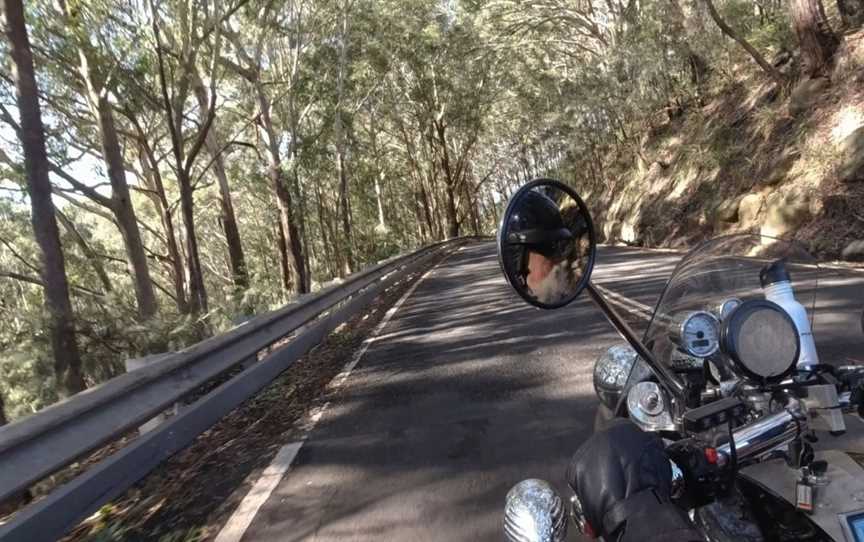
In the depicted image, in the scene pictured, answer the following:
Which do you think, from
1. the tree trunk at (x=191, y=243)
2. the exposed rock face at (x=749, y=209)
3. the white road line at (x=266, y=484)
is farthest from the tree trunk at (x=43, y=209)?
the exposed rock face at (x=749, y=209)

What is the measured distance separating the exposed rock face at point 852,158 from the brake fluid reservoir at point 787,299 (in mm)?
10465

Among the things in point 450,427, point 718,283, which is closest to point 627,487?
point 718,283

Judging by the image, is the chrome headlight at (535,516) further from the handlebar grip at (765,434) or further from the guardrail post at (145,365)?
the guardrail post at (145,365)

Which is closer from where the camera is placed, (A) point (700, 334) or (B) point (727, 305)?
(A) point (700, 334)

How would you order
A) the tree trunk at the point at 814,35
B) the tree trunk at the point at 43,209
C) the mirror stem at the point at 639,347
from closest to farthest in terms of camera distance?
the mirror stem at the point at 639,347
the tree trunk at the point at 43,209
the tree trunk at the point at 814,35

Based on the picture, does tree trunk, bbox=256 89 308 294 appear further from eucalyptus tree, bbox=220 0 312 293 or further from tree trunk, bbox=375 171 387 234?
tree trunk, bbox=375 171 387 234

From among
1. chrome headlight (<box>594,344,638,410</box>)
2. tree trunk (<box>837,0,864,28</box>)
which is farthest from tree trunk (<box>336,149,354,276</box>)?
chrome headlight (<box>594,344,638,410</box>)

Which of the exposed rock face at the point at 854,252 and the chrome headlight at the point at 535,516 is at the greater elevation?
the chrome headlight at the point at 535,516

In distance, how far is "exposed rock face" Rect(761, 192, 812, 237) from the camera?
11.8 meters

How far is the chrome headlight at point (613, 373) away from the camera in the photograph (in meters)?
2.68

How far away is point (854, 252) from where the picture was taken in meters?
10.1

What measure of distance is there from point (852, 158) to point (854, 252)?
211 centimetres

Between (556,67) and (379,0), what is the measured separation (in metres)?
9.33

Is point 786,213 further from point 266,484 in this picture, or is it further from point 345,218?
point 345,218
